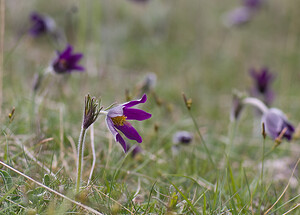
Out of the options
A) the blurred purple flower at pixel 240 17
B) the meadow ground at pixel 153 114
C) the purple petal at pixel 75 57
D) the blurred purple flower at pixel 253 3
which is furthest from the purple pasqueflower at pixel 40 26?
the blurred purple flower at pixel 253 3

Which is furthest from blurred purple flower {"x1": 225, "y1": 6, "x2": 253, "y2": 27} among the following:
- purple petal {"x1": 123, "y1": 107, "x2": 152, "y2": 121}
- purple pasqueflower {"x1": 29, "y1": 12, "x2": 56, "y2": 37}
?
purple petal {"x1": 123, "y1": 107, "x2": 152, "y2": 121}

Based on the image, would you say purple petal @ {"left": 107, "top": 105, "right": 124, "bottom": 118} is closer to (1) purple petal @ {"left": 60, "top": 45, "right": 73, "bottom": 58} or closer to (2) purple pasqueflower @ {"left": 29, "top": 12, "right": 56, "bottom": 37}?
(1) purple petal @ {"left": 60, "top": 45, "right": 73, "bottom": 58}

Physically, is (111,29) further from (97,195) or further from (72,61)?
(97,195)

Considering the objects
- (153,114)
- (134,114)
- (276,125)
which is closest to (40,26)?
(153,114)

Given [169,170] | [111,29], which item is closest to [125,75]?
[111,29]

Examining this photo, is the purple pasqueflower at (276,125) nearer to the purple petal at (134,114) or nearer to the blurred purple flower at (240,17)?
the purple petal at (134,114)

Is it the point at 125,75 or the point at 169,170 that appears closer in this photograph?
the point at 169,170

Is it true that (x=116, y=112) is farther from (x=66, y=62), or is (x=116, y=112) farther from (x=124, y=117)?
(x=66, y=62)
